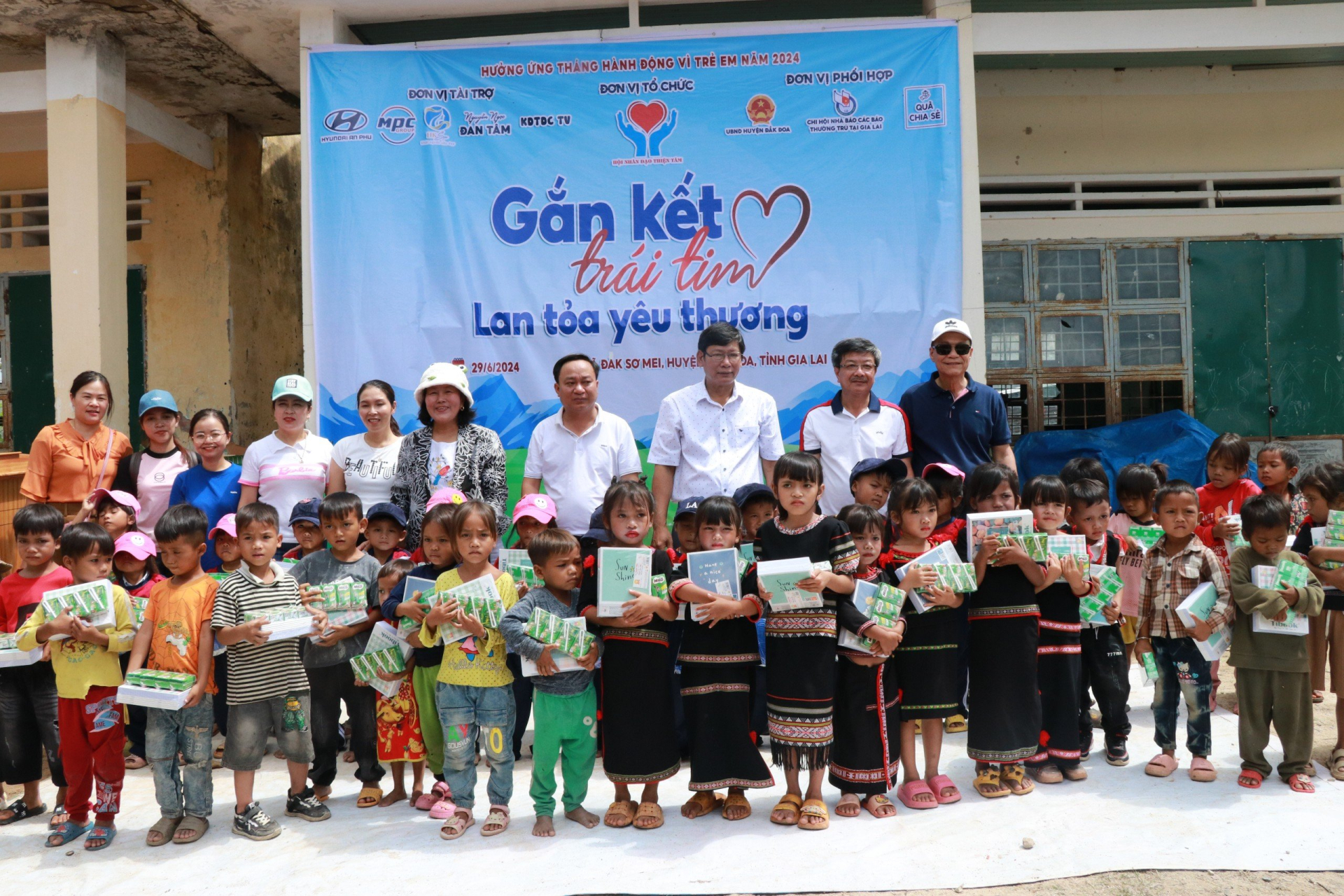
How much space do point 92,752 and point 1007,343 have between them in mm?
6795

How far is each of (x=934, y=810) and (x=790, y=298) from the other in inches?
136

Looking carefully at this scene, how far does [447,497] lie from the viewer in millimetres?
4105

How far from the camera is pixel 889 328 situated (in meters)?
6.23

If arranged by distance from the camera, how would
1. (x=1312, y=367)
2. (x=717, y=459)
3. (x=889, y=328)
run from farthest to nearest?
(x=1312, y=367)
(x=889, y=328)
(x=717, y=459)

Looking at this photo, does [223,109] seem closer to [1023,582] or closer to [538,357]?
[538,357]

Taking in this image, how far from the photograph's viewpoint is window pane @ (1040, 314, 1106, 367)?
26.3 feet

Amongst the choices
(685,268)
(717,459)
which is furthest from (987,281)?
(717,459)

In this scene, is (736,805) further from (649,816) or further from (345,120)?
(345,120)

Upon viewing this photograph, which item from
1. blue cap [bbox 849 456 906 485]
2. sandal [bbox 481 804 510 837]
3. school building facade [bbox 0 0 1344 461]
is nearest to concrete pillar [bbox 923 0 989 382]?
school building facade [bbox 0 0 1344 461]

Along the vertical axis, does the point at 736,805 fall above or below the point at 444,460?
below

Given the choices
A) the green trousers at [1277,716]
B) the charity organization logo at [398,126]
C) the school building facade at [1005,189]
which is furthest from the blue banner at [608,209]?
the green trousers at [1277,716]

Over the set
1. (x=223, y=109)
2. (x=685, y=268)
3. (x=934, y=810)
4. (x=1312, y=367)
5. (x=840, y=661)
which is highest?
(x=223, y=109)

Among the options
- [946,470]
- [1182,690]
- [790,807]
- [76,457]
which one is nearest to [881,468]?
[946,470]

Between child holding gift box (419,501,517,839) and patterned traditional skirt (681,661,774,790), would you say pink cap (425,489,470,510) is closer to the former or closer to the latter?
child holding gift box (419,501,517,839)
